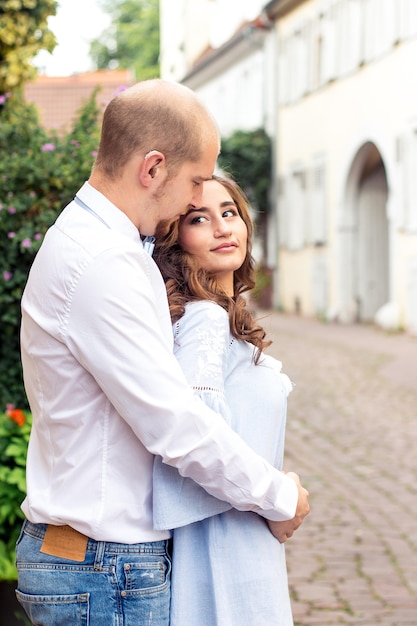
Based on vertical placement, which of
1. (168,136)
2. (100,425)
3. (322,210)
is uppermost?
(168,136)

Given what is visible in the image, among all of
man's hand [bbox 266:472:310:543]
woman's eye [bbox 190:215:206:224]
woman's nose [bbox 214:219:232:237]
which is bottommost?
man's hand [bbox 266:472:310:543]

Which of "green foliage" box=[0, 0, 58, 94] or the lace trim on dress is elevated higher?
"green foliage" box=[0, 0, 58, 94]

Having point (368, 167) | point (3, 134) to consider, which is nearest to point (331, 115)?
point (368, 167)

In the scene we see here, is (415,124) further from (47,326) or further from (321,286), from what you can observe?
(47,326)

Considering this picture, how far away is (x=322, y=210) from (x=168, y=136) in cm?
2183

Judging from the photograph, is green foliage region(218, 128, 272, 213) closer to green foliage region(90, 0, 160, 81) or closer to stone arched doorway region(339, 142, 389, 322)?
stone arched doorway region(339, 142, 389, 322)

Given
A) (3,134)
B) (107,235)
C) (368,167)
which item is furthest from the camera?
(368,167)

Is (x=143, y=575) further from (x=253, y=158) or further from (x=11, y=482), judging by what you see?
(x=253, y=158)

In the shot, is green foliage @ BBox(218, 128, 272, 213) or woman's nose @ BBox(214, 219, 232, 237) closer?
woman's nose @ BBox(214, 219, 232, 237)

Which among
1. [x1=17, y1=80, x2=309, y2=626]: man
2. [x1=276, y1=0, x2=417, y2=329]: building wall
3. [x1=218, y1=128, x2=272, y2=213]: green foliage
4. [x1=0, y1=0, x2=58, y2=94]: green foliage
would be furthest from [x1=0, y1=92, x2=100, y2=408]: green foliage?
[x1=218, y1=128, x2=272, y2=213]: green foliage

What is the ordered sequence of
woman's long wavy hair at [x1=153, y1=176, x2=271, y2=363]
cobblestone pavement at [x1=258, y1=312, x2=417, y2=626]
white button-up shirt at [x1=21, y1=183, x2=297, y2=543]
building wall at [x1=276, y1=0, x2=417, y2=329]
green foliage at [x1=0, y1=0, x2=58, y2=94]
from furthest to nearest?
building wall at [x1=276, y1=0, x2=417, y2=329], green foliage at [x1=0, y1=0, x2=58, y2=94], cobblestone pavement at [x1=258, y1=312, x2=417, y2=626], woman's long wavy hair at [x1=153, y1=176, x2=271, y2=363], white button-up shirt at [x1=21, y1=183, x2=297, y2=543]

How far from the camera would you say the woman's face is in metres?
2.32

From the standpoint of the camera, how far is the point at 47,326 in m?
1.94

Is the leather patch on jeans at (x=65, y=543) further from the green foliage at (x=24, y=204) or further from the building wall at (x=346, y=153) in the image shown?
the building wall at (x=346, y=153)
